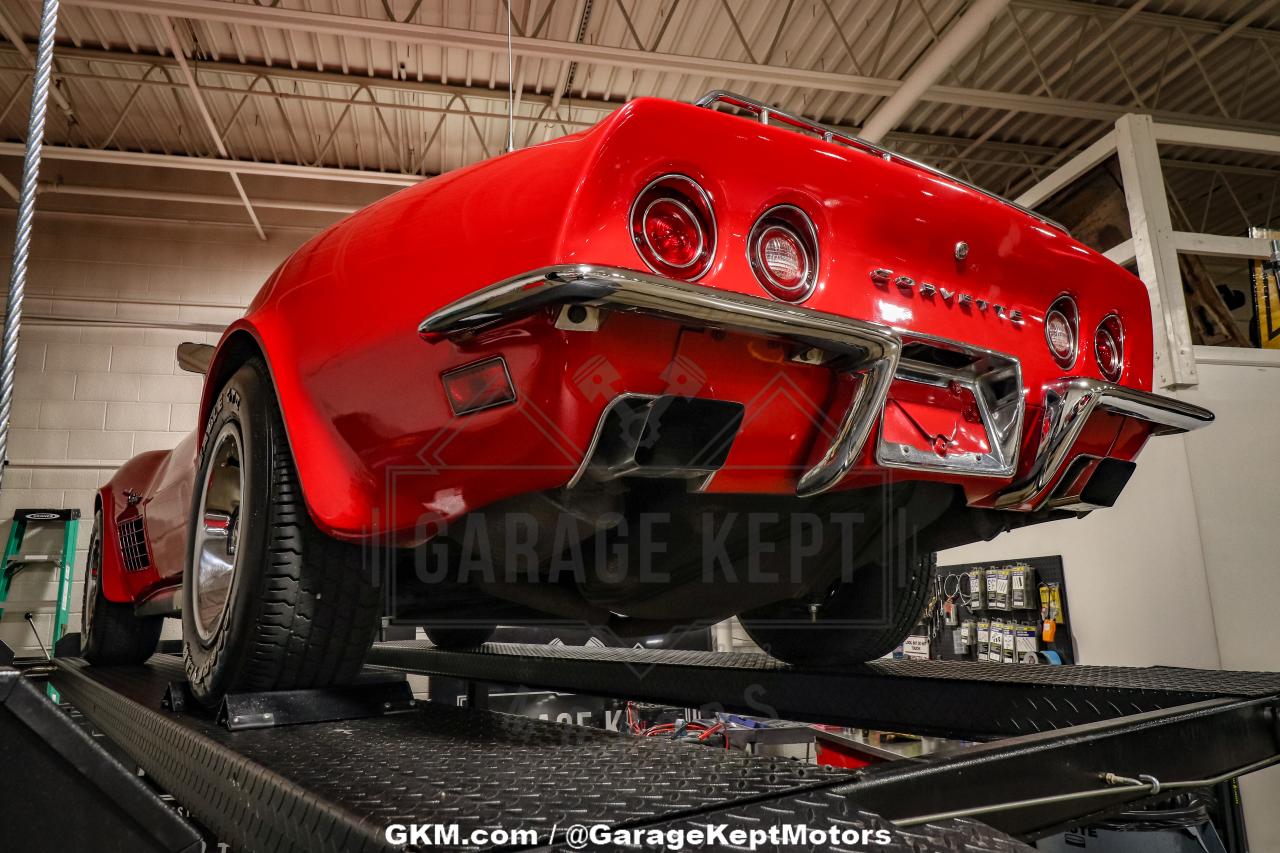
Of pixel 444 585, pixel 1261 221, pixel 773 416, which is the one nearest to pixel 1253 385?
pixel 773 416

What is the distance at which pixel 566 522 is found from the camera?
4.45ft

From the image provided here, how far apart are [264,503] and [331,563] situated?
157 millimetres

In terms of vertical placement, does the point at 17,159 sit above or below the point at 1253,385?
above

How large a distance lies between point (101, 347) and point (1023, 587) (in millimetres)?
9703

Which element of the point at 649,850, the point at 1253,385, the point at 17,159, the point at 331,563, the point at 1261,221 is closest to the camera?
the point at 649,850

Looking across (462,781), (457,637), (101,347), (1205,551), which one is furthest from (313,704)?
(101,347)

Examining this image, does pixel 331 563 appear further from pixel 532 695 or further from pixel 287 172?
pixel 287 172

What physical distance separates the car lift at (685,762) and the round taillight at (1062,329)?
687 millimetres

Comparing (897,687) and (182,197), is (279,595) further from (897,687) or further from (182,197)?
(182,197)

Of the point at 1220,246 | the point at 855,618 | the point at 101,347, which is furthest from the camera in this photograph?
the point at 101,347

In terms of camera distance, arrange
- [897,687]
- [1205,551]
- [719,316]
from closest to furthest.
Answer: [719,316] < [897,687] < [1205,551]

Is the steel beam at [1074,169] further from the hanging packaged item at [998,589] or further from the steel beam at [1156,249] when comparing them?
the hanging packaged item at [998,589]

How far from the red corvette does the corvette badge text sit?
51 centimetres

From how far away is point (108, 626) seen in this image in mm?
2801
